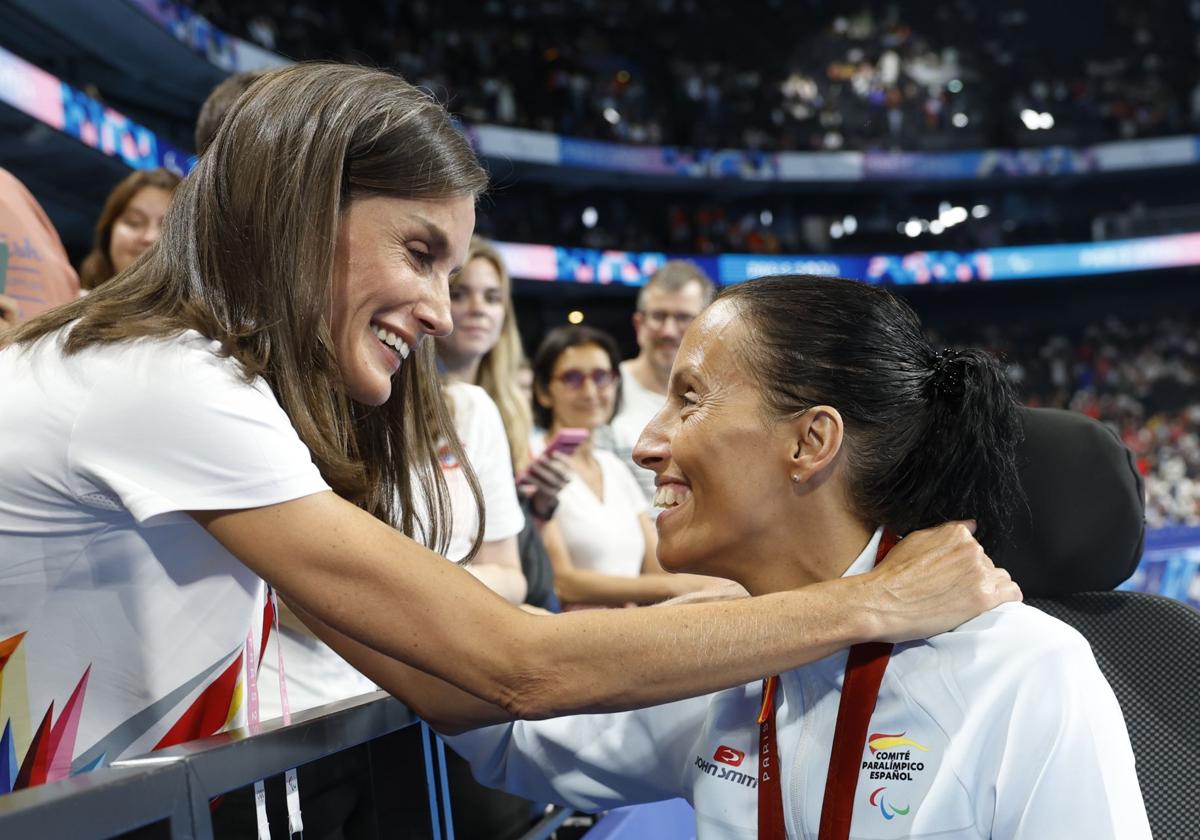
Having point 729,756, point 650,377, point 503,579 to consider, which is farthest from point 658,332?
point 729,756

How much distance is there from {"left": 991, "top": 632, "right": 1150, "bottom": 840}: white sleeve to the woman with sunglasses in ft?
6.64

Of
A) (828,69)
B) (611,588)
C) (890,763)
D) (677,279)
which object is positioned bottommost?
(611,588)

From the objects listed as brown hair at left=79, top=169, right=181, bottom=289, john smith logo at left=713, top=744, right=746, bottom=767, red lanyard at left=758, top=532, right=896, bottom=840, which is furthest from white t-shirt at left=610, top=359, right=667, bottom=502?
red lanyard at left=758, top=532, right=896, bottom=840

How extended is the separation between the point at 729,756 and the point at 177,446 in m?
0.85

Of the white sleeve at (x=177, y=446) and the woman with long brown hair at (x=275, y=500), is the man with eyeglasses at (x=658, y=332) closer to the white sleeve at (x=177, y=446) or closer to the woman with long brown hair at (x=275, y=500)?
the woman with long brown hair at (x=275, y=500)

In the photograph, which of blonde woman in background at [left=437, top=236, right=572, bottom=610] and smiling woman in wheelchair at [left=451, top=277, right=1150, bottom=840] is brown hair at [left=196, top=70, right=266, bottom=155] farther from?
smiling woman in wheelchair at [left=451, top=277, right=1150, bottom=840]

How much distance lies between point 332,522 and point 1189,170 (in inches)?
1019

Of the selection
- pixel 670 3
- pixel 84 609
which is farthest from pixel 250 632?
pixel 670 3

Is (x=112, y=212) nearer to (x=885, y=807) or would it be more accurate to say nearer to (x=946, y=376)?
(x=946, y=376)

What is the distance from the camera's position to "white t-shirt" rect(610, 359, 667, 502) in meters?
4.21

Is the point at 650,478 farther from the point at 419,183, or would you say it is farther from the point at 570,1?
the point at 570,1

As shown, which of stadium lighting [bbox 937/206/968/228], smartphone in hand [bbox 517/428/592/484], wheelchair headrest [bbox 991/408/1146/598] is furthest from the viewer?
stadium lighting [bbox 937/206/968/228]

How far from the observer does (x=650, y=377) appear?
4.64 metres

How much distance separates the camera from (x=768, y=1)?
25625 millimetres
